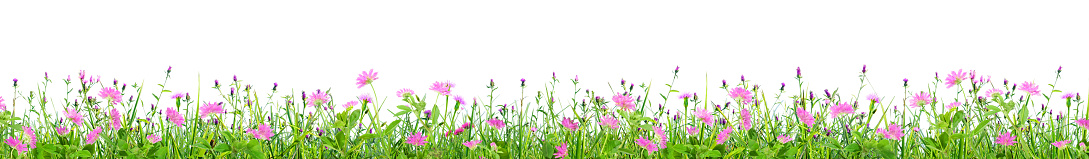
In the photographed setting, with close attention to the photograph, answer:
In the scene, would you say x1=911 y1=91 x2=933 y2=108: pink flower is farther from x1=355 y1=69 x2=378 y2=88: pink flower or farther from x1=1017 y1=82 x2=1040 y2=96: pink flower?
x1=355 y1=69 x2=378 y2=88: pink flower

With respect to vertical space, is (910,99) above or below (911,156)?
above

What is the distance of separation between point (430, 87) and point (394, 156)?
0.50 metres

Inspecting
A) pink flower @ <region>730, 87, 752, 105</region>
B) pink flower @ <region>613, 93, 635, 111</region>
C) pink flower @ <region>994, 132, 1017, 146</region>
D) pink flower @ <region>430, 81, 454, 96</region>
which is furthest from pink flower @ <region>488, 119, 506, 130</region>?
pink flower @ <region>994, 132, 1017, 146</region>

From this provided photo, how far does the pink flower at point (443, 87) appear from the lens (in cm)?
222

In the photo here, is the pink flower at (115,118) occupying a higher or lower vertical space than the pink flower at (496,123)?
higher

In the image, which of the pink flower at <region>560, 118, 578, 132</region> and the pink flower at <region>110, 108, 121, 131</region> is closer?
the pink flower at <region>560, 118, 578, 132</region>

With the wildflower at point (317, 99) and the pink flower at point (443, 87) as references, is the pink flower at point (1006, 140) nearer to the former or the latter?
the pink flower at point (443, 87)

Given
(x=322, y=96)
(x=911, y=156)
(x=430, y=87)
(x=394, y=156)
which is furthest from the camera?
(x=911, y=156)

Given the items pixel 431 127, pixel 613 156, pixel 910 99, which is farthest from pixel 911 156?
pixel 431 127

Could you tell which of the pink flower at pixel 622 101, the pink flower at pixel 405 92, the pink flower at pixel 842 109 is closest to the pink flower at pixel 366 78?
the pink flower at pixel 405 92

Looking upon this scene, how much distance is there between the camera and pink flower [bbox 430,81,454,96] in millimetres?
2219

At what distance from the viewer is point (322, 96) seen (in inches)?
93.8

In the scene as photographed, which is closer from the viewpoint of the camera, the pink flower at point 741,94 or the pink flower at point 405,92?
the pink flower at point 405,92

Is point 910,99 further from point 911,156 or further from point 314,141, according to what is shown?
point 314,141
